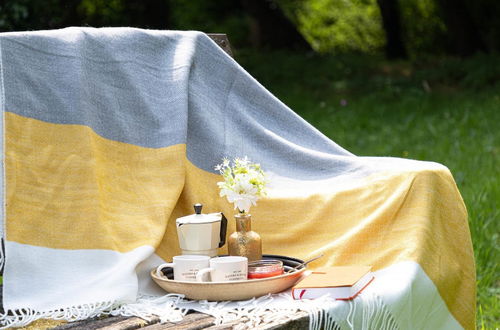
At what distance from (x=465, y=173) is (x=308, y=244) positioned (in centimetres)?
228

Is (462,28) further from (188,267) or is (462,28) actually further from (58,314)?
(58,314)

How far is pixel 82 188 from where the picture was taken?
7.45ft

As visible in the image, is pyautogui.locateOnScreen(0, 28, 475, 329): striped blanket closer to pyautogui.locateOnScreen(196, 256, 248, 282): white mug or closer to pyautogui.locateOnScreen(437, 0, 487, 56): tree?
pyautogui.locateOnScreen(196, 256, 248, 282): white mug

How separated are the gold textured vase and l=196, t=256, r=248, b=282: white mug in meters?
0.12

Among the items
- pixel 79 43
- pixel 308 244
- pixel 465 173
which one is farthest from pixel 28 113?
pixel 465 173

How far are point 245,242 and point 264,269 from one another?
12 cm

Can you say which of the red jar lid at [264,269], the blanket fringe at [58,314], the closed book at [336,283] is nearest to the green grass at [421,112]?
the closed book at [336,283]

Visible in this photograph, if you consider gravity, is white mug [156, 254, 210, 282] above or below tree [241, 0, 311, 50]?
below

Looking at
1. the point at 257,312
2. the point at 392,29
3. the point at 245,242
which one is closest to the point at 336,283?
the point at 257,312

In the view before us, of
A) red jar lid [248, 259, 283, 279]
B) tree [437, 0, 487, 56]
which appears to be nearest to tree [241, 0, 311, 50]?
tree [437, 0, 487, 56]

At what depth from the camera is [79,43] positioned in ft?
7.89

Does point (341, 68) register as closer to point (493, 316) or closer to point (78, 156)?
point (493, 316)

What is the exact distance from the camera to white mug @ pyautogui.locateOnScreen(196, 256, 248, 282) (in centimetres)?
213

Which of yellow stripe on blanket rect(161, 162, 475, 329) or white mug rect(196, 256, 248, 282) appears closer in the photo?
white mug rect(196, 256, 248, 282)
